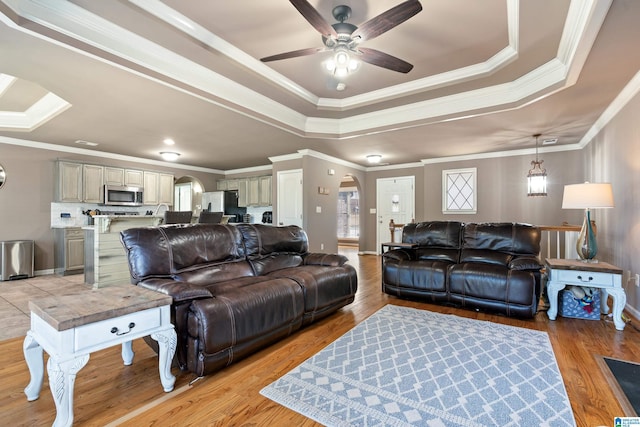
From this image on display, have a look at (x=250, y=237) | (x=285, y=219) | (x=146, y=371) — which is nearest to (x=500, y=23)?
(x=250, y=237)

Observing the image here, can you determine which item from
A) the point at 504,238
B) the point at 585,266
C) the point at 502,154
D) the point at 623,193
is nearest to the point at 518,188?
the point at 502,154

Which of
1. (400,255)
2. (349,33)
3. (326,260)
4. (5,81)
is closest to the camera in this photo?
(349,33)

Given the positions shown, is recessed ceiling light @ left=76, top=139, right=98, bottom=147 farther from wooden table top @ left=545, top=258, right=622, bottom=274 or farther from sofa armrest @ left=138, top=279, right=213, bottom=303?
wooden table top @ left=545, top=258, right=622, bottom=274

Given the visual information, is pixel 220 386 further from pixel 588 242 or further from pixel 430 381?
pixel 588 242

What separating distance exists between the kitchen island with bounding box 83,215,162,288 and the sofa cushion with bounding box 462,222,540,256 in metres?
4.84

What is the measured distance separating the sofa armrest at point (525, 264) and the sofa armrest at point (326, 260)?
6.03 ft

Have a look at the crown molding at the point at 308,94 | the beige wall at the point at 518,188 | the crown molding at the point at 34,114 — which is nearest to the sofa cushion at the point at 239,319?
the crown molding at the point at 308,94

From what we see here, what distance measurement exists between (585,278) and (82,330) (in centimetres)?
415

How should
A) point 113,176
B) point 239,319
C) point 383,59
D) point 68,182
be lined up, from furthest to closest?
point 113,176, point 68,182, point 383,59, point 239,319

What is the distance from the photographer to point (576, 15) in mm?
2215

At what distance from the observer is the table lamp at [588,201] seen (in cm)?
302

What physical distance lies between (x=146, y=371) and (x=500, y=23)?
395 centimetres

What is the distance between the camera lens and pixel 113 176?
6.54m

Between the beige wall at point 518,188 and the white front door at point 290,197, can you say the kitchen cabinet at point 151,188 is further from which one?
the beige wall at point 518,188
